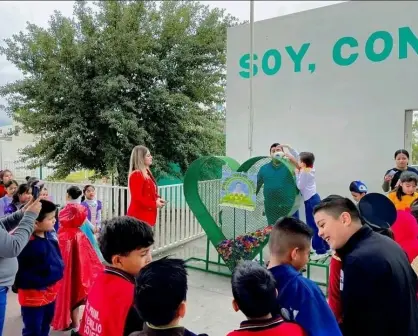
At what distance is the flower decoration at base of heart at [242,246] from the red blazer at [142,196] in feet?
3.27

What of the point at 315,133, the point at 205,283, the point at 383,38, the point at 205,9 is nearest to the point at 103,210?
the point at 205,283

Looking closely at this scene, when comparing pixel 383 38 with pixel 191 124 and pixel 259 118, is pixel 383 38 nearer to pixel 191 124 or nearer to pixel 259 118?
pixel 259 118

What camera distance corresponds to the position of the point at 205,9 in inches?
408

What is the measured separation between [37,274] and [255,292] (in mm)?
1949

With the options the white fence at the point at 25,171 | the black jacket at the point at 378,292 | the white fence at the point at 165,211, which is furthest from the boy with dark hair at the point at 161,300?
the white fence at the point at 25,171

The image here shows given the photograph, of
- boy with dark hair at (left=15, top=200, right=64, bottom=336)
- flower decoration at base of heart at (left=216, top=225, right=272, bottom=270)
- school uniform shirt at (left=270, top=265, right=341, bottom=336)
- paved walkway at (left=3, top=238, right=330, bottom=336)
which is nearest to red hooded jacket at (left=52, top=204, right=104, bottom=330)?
paved walkway at (left=3, top=238, right=330, bottom=336)

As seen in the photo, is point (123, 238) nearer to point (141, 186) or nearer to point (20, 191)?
point (20, 191)

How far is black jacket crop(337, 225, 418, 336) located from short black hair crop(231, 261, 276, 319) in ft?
1.47

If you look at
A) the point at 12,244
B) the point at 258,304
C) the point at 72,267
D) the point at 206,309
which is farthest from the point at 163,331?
the point at 206,309

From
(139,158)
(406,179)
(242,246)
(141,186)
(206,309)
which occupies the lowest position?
(206,309)

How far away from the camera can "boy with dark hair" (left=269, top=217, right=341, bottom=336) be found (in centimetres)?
147

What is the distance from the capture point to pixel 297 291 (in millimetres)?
1511

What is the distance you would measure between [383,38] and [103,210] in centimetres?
510

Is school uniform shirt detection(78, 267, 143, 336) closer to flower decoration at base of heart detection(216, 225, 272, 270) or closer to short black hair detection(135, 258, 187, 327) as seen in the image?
short black hair detection(135, 258, 187, 327)
